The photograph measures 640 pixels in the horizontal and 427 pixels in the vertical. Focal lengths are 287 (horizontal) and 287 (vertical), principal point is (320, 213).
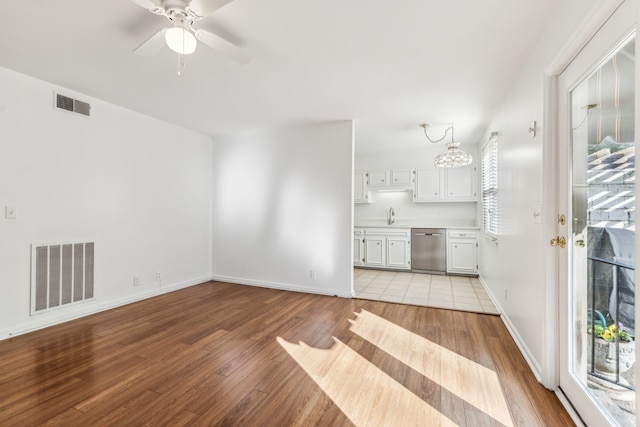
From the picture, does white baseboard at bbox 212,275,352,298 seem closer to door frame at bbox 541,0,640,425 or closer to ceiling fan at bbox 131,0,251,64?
door frame at bbox 541,0,640,425

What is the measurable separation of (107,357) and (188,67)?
2.62m

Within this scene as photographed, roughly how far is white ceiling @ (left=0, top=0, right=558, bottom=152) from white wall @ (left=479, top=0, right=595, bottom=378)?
9.1 inches

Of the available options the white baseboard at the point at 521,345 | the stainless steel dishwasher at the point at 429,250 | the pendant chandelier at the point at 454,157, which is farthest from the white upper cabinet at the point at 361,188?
the white baseboard at the point at 521,345

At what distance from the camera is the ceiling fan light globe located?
5.82 feet

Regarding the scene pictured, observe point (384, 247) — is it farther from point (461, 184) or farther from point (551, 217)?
point (551, 217)

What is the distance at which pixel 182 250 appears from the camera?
15.1 feet

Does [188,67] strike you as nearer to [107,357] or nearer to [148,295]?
[107,357]

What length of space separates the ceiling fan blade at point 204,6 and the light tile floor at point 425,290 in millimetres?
3615

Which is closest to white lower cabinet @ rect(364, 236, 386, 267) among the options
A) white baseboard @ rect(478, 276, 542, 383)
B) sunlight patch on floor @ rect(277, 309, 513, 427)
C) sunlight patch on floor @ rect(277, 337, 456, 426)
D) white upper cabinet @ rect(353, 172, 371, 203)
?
white upper cabinet @ rect(353, 172, 371, 203)

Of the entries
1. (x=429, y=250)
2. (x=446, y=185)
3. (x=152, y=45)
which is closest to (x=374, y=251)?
(x=429, y=250)

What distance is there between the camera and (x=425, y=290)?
4.46 m

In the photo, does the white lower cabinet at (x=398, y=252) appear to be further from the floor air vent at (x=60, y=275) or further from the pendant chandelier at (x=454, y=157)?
the floor air vent at (x=60, y=275)

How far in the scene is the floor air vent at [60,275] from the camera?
9.56 ft

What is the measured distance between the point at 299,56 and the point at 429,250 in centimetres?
443
